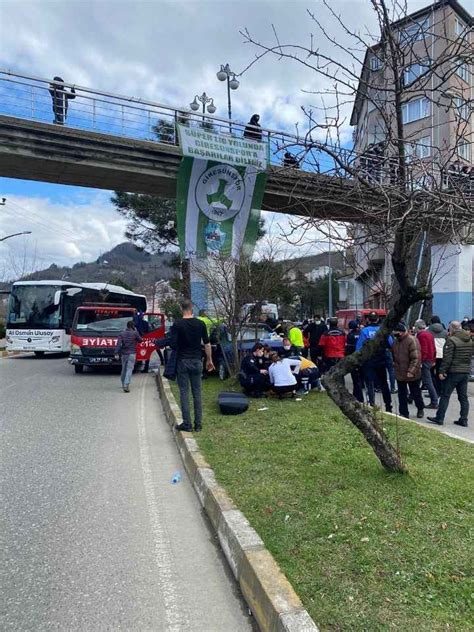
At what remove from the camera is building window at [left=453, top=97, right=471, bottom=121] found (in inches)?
166

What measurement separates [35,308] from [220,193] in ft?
30.1

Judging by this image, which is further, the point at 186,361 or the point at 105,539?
the point at 186,361

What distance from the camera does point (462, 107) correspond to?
4328 mm

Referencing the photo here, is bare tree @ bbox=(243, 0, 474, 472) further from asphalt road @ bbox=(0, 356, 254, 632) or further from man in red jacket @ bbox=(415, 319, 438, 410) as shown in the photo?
man in red jacket @ bbox=(415, 319, 438, 410)

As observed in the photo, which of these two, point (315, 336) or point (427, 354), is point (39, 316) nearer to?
point (315, 336)

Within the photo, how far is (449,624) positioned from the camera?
102 inches

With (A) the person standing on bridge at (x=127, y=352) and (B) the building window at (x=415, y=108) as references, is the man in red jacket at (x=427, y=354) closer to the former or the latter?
(B) the building window at (x=415, y=108)

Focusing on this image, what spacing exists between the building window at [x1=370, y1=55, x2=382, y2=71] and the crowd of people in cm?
472

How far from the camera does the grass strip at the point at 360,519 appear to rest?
281cm

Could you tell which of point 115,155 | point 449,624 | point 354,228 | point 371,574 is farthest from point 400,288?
point 115,155

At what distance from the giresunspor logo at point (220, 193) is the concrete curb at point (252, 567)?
42.9 feet

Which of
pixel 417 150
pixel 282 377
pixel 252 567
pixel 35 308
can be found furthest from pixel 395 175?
pixel 35 308

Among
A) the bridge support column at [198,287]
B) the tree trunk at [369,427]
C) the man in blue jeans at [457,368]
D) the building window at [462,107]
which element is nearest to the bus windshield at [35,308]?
the bridge support column at [198,287]

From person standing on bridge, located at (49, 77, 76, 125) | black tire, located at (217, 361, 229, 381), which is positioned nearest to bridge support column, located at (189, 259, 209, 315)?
black tire, located at (217, 361, 229, 381)
